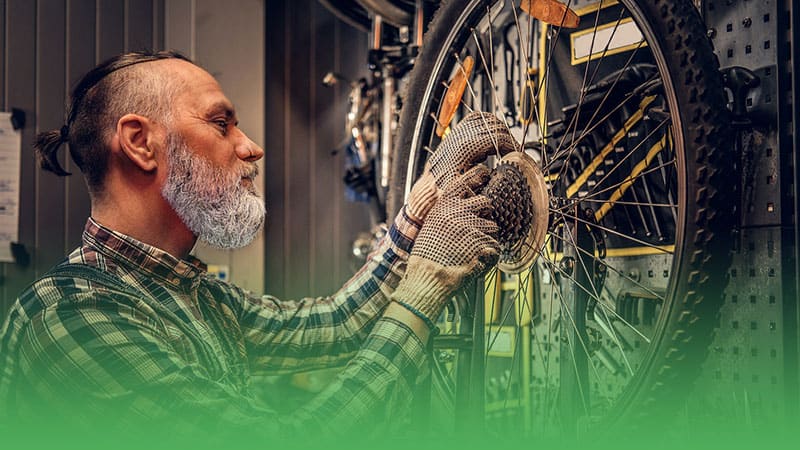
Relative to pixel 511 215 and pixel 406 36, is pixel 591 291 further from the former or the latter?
pixel 406 36

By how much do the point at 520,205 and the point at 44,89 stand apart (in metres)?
1.99

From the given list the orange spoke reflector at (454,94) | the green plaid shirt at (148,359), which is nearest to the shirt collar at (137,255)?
the green plaid shirt at (148,359)

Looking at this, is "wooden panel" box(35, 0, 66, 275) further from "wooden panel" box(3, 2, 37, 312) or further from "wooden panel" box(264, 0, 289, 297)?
"wooden panel" box(264, 0, 289, 297)

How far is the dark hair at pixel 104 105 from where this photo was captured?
1.23 metres

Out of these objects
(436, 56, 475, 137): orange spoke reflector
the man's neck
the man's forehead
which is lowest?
the man's neck

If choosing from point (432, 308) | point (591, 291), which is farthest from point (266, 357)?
point (591, 291)

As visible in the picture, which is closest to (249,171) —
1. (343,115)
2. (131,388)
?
(131,388)

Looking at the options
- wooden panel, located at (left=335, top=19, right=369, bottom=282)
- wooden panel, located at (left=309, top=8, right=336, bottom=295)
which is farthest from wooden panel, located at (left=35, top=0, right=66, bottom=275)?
wooden panel, located at (left=335, top=19, right=369, bottom=282)

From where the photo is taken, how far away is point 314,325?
4.78 feet

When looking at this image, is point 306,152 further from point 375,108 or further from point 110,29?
point 110,29

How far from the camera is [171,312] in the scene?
116 cm

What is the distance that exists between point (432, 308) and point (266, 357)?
435mm

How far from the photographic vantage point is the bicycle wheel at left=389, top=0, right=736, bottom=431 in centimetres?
112

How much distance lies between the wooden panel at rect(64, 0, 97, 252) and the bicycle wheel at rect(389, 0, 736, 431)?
141cm
